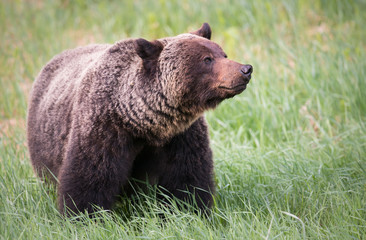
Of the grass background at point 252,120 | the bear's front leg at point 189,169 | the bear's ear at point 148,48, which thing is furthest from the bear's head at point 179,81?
the grass background at point 252,120

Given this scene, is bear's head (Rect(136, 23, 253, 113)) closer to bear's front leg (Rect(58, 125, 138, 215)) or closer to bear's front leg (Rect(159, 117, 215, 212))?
bear's front leg (Rect(159, 117, 215, 212))

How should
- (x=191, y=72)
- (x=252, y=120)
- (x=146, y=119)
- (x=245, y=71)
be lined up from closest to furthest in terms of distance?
(x=245, y=71)
(x=191, y=72)
(x=146, y=119)
(x=252, y=120)

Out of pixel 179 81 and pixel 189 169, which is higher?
pixel 179 81

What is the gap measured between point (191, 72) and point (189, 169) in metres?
0.92

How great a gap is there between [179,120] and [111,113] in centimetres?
60

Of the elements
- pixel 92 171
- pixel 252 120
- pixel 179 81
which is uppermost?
pixel 179 81

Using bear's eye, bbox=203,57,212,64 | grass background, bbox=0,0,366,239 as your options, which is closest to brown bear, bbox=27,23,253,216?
bear's eye, bbox=203,57,212,64

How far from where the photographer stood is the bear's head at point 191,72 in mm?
4047

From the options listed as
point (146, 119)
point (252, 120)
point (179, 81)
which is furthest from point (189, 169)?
point (252, 120)

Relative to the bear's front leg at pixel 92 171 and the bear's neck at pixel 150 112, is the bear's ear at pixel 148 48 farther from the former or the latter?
the bear's front leg at pixel 92 171

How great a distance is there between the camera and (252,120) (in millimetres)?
6664

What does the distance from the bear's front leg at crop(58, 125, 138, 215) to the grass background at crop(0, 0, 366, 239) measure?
0.15 m

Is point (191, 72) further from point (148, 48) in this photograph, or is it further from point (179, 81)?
point (148, 48)

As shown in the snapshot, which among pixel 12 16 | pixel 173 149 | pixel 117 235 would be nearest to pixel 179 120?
pixel 173 149
